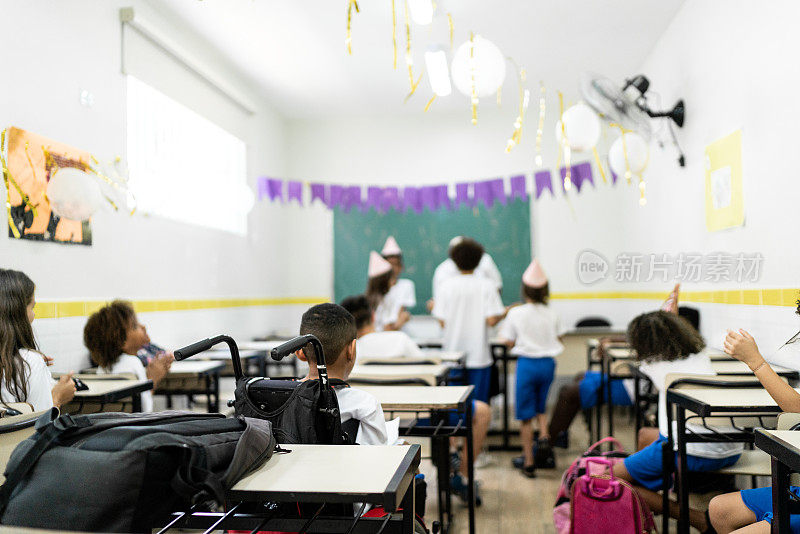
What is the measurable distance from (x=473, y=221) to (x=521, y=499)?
3.76 m

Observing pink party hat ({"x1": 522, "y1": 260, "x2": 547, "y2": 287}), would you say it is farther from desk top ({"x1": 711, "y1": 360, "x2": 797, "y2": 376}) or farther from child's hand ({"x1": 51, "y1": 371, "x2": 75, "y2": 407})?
child's hand ({"x1": 51, "y1": 371, "x2": 75, "y2": 407})

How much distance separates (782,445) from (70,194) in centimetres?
289

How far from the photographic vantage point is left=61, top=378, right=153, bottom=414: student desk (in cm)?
246

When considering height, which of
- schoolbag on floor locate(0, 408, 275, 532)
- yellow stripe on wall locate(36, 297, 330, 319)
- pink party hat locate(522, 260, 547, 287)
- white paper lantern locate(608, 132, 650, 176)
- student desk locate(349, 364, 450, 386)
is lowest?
student desk locate(349, 364, 450, 386)

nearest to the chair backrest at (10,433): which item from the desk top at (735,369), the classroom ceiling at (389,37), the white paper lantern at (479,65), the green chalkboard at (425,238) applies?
the white paper lantern at (479,65)

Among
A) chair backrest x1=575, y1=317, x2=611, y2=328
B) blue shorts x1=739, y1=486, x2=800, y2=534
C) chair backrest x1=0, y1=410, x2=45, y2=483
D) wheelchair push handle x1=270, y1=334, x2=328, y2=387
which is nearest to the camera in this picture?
wheelchair push handle x1=270, y1=334, x2=328, y2=387

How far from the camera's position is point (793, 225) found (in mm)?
3006

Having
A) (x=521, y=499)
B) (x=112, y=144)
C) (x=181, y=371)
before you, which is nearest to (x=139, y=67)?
(x=112, y=144)

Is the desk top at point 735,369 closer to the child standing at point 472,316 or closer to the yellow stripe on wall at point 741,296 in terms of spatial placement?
the yellow stripe on wall at point 741,296

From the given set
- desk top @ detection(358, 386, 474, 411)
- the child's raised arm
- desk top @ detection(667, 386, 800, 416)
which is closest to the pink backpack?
desk top @ detection(667, 386, 800, 416)

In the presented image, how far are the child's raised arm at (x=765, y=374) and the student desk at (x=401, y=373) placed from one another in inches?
46.0

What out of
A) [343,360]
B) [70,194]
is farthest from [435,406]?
[70,194]

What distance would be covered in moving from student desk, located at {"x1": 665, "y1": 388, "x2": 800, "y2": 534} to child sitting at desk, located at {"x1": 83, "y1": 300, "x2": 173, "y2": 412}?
2179mm

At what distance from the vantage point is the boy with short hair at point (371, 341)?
3449 millimetres
